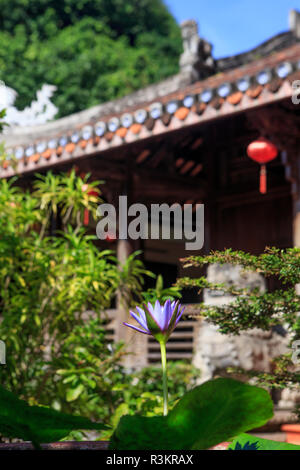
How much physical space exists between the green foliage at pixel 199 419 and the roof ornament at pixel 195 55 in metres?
7.34

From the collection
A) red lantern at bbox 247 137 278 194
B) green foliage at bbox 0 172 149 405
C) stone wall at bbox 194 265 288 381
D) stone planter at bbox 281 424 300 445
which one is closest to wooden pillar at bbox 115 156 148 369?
red lantern at bbox 247 137 278 194

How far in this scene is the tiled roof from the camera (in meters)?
3.86

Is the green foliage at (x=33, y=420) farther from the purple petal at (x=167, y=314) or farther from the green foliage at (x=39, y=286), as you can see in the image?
the green foliage at (x=39, y=286)

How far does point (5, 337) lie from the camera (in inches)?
104

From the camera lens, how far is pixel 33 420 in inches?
26.0

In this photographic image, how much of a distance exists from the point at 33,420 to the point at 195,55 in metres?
7.47

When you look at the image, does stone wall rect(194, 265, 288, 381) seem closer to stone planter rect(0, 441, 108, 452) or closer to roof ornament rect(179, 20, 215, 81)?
stone planter rect(0, 441, 108, 452)

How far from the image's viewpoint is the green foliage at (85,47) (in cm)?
1661

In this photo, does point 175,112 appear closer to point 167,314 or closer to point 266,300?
point 266,300

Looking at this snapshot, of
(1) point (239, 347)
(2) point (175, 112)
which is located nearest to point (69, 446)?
(1) point (239, 347)

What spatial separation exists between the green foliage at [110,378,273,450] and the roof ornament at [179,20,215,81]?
24.1 ft

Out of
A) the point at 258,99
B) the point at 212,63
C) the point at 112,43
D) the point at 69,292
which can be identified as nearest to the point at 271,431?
the point at 69,292
